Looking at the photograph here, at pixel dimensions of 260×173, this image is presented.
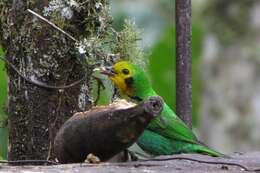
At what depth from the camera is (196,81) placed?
9.41 meters

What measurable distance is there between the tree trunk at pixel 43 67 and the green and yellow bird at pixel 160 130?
434mm

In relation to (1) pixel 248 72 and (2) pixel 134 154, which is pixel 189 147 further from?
(1) pixel 248 72

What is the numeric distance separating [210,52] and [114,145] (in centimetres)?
537

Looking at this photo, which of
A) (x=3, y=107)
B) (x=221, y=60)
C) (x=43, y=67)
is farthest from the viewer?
(x=221, y=60)

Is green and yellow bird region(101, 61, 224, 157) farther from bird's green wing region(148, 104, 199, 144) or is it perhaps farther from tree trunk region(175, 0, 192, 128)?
tree trunk region(175, 0, 192, 128)

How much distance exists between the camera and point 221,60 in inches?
353

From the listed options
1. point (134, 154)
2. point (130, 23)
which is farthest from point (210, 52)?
point (134, 154)

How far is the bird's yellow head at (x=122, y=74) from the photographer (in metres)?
→ 4.67

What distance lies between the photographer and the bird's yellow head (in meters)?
4.67

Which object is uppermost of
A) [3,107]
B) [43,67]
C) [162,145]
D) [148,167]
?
[43,67]

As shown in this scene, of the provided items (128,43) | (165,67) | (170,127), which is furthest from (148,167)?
(165,67)

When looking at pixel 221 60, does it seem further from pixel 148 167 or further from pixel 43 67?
pixel 148 167

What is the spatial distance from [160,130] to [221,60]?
3.54 m

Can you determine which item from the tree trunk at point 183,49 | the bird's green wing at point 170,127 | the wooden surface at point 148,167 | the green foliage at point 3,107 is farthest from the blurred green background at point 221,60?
the wooden surface at point 148,167
